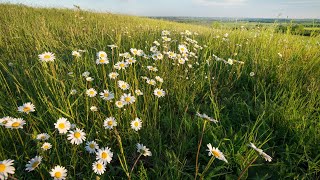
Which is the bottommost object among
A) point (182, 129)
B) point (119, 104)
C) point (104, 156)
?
point (182, 129)

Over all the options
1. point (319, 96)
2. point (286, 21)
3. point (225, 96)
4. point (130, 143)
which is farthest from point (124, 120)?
point (286, 21)

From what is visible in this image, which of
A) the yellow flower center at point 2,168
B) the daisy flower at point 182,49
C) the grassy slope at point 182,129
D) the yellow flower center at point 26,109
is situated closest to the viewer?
the yellow flower center at point 2,168

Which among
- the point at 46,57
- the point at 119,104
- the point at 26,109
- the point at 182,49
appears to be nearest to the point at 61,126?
the point at 26,109

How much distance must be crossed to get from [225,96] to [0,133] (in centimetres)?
200

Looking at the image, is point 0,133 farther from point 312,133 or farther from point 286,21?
point 286,21

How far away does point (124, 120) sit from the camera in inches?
67.5

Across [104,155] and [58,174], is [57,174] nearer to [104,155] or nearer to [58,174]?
[58,174]

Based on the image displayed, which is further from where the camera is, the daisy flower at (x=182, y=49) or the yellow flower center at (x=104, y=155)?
the daisy flower at (x=182, y=49)

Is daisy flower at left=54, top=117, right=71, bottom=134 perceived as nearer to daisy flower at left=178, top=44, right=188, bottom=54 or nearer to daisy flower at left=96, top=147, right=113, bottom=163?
daisy flower at left=96, top=147, right=113, bottom=163

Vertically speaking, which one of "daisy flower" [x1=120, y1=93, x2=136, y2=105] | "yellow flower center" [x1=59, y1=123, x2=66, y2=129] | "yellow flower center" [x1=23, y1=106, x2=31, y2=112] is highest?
"yellow flower center" [x1=23, y1=106, x2=31, y2=112]

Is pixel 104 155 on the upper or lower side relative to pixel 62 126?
lower

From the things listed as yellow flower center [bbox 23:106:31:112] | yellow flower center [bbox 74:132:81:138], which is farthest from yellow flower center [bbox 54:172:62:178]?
yellow flower center [bbox 23:106:31:112]

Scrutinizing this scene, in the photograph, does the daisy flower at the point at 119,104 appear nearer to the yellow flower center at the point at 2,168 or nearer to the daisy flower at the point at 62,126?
the daisy flower at the point at 62,126

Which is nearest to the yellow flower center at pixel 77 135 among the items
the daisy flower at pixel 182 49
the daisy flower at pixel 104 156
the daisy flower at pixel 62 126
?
the daisy flower at pixel 62 126
